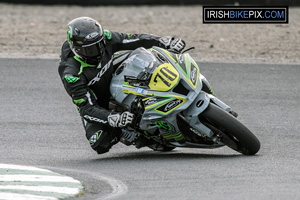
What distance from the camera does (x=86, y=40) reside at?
732cm

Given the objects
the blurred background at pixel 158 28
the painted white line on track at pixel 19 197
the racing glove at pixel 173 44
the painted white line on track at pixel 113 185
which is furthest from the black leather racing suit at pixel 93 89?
the blurred background at pixel 158 28

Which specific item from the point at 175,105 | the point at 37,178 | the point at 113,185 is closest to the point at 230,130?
the point at 175,105

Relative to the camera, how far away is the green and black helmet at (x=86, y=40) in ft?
24.1

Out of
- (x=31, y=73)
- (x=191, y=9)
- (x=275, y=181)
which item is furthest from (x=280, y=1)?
(x=275, y=181)

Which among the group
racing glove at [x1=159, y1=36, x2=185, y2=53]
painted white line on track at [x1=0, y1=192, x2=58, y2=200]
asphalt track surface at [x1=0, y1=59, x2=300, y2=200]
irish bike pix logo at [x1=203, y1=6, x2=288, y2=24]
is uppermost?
racing glove at [x1=159, y1=36, x2=185, y2=53]

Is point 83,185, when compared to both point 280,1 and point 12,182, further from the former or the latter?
point 280,1

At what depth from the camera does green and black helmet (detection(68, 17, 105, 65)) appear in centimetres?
734

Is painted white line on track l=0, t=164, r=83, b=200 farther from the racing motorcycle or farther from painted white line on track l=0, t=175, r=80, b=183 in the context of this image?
the racing motorcycle

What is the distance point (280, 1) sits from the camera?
19141 millimetres

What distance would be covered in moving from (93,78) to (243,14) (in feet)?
40.3

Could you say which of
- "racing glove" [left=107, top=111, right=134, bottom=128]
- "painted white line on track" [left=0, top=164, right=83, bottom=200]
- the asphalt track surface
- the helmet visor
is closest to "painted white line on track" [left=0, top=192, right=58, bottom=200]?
"painted white line on track" [left=0, top=164, right=83, bottom=200]

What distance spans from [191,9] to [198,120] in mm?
14138

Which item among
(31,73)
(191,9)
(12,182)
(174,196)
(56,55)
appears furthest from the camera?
(191,9)

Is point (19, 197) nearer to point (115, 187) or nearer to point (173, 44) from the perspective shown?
point (115, 187)
